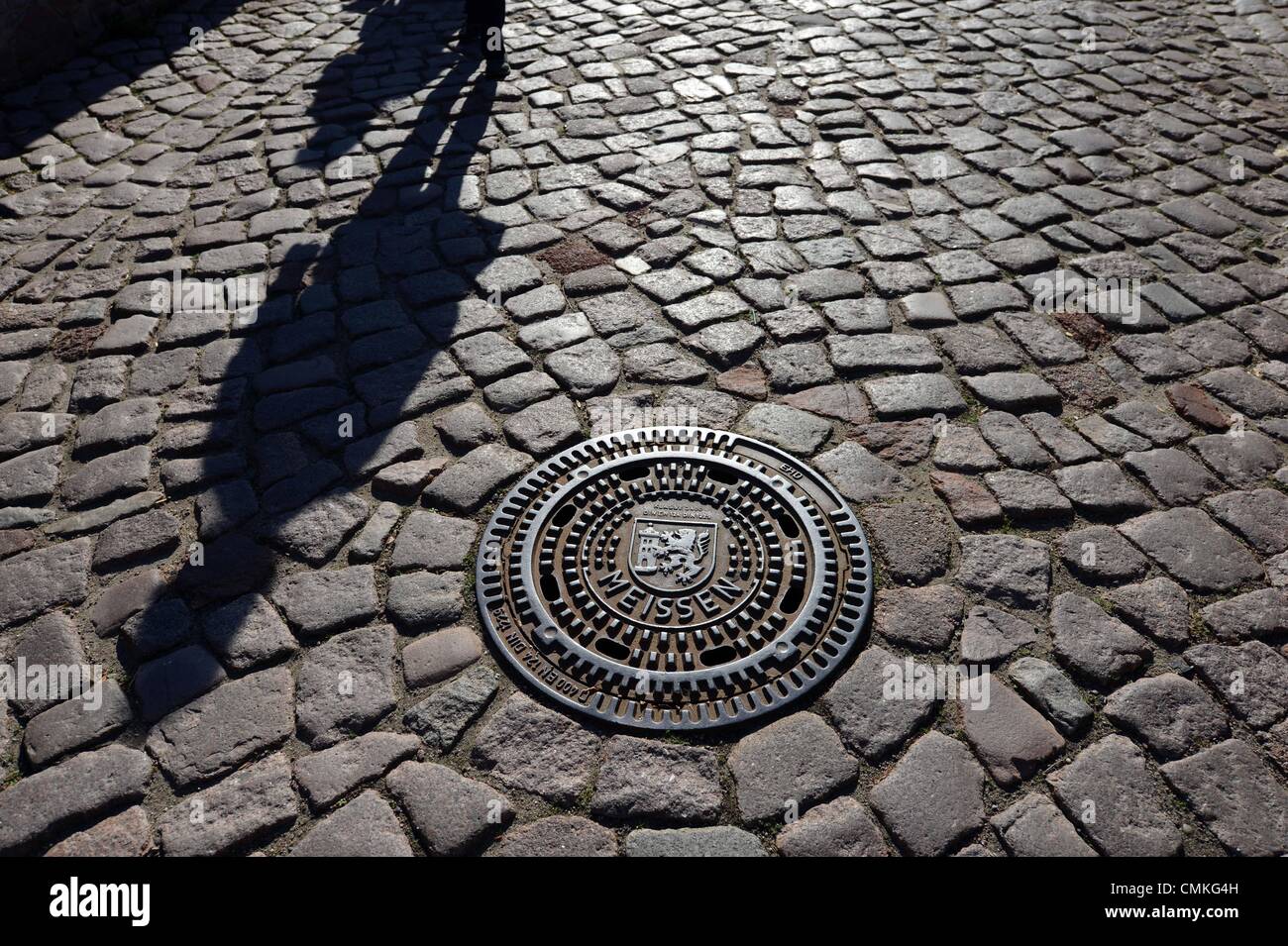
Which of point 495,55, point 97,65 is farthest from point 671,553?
point 97,65

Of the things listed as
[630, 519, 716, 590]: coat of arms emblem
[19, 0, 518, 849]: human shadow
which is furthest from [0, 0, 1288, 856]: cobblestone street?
[630, 519, 716, 590]: coat of arms emblem

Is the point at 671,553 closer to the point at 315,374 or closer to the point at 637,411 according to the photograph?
the point at 637,411

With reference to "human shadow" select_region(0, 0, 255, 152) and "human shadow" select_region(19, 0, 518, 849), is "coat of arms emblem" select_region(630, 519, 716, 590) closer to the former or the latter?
"human shadow" select_region(19, 0, 518, 849)

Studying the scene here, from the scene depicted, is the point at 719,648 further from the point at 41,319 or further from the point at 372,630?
the point at 41,319

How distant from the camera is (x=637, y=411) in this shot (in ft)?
12.3

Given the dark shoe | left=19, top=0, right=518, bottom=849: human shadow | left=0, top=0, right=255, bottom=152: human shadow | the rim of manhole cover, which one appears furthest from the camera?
the dark shoe

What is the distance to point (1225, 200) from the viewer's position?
201 inches

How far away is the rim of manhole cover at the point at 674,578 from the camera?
279 cm

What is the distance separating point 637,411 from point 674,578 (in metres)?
0.93

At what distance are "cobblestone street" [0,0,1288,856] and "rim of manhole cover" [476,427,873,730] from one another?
101mm

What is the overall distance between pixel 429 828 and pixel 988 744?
1.57 metres

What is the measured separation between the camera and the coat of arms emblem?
3.05 m

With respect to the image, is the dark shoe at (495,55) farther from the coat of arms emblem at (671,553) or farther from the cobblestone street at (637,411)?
the coat of arms emblem at (671,553)
